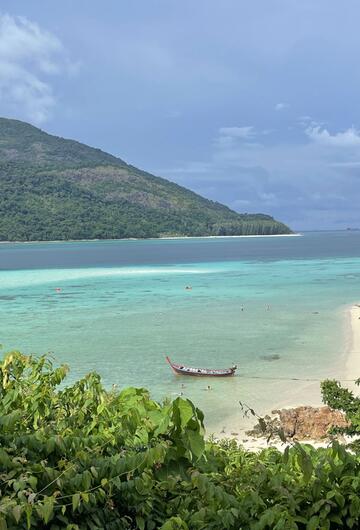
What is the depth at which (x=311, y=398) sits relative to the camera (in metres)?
16.5

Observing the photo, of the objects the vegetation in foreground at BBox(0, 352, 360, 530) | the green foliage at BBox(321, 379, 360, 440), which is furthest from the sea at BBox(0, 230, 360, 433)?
the vegetation in foreground at BBox(0, 352, 360, 530)

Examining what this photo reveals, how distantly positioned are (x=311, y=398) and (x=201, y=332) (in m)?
11.8

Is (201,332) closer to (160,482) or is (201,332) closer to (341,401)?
(341,401)

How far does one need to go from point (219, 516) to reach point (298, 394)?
15.2m

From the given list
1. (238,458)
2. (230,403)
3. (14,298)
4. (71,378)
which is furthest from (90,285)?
(238,458)

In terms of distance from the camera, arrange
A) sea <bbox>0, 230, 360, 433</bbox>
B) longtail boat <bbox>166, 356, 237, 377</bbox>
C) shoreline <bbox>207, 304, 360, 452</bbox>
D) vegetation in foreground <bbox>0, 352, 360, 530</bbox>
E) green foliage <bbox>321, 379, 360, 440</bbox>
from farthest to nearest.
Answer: longtail boat <bbox>166, 356, 237, 377</bbox>, sea <bbox>0, 230, 360, 433</bbox>, shoreline <bbox>207, 304, 360, 452</bbox>, green foliage <bbox>321, 379, 360, 440</bbox>, vegetation in foreground <bbox>0, 352, 360, 530</bbox>

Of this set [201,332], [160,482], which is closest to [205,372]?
[201,332]

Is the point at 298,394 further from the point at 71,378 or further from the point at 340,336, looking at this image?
the point at 340,336

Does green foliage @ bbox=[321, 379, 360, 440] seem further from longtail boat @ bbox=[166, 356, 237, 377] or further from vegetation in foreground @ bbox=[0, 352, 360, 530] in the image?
longtail boat @ bbox=[166, 356, 237, 377]

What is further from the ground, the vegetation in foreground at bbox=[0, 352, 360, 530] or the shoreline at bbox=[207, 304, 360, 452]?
the vegetation in foreground at bbox=[0, 352, 360, 530]

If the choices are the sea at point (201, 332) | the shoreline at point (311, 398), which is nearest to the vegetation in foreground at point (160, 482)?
the shoreline at point (311, 398)

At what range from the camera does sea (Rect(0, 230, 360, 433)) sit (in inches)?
711

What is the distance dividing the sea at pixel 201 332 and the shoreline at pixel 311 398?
6.1 inches

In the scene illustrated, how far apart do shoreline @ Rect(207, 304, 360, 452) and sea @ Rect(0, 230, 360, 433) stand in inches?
6.1
